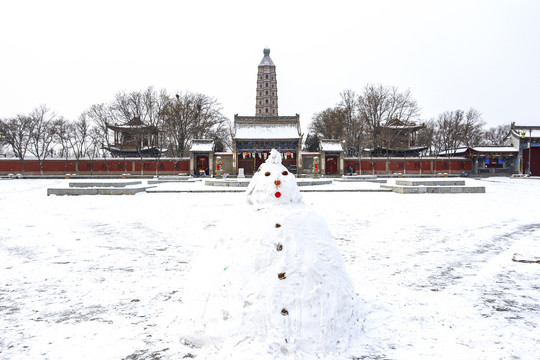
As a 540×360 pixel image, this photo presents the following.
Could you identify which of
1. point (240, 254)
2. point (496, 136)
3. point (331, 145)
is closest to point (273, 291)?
point (240, 254)

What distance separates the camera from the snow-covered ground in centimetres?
326

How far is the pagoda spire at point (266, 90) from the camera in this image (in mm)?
77000

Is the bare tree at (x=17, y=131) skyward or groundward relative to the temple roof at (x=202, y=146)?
skyward

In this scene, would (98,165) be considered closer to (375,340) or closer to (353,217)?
(353,217)

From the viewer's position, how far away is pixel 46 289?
475 centimetres

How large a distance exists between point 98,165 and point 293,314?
4590 cm

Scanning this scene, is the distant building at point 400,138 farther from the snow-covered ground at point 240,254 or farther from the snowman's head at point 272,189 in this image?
the snowman's head at point 272,189

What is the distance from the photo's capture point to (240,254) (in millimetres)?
3053

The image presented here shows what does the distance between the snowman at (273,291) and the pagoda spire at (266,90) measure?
75.0 m

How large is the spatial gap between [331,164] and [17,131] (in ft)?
146

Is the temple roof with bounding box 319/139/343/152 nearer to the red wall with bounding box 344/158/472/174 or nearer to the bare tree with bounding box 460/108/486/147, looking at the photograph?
the red wall with bounding box 344/158/472/174

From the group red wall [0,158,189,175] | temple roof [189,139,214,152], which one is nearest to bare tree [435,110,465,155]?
temple roof [189,139,214,152]

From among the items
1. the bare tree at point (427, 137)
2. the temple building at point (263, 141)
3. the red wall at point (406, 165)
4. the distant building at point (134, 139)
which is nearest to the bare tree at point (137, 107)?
the distant building at point (134, 139)

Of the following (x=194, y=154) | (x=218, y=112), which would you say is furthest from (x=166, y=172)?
(x=218, y=112)
